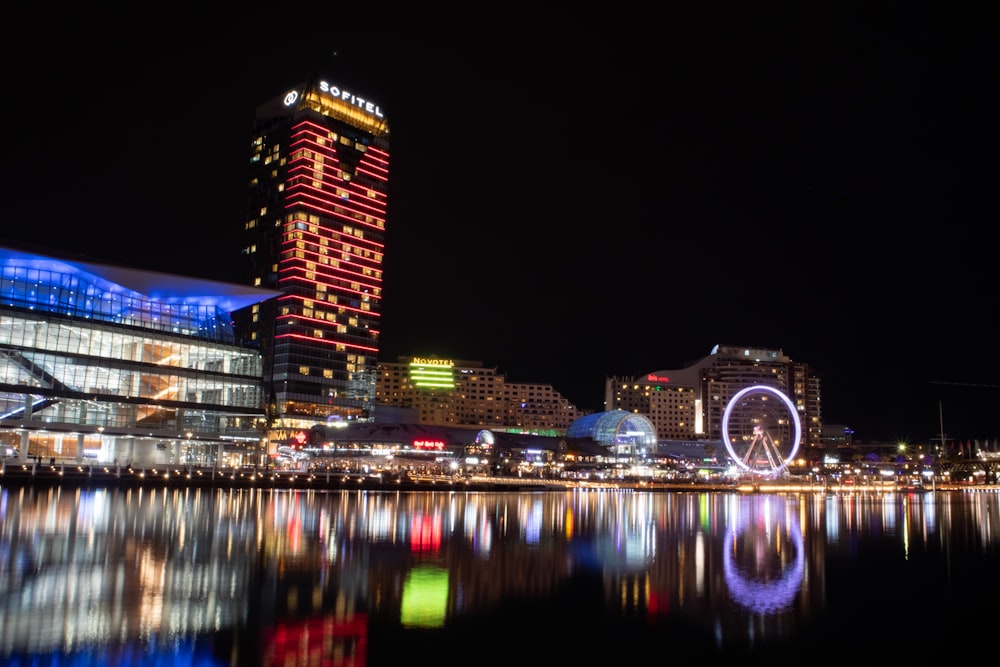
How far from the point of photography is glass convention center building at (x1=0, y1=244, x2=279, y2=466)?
242ft

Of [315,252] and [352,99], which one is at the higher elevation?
[352,99]

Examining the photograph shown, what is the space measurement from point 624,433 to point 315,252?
213ft

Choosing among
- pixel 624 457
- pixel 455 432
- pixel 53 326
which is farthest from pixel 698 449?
pixel 53 326

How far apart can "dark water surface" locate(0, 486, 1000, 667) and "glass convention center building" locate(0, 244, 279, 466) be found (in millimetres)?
46982

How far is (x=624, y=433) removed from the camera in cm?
13325

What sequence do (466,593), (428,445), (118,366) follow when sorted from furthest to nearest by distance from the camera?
(428,445) → (118,366) → (466,593)

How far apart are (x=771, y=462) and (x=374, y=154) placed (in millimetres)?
96525

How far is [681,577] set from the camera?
66.7 ft

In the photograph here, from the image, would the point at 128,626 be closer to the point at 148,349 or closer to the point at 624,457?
the point at 148,349

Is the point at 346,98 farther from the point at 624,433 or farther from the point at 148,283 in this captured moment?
the point at 624,433

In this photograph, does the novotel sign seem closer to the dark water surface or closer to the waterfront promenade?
the waterfront promenade

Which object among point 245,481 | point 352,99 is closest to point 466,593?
point 245,481

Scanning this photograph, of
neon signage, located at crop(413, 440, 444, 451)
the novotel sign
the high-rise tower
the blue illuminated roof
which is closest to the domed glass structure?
neon signage, located at crop(413, 440, 444, 451)

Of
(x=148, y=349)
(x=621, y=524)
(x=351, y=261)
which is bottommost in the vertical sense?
(x=621, y=524)
